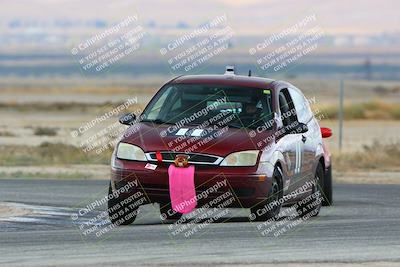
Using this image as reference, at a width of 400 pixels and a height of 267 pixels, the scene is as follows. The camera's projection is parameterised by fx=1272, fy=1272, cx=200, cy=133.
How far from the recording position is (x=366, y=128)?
50.6 m

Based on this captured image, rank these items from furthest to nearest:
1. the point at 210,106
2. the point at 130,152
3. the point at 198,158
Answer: the point at 210,106, the point at 130,152, the point at 198,158

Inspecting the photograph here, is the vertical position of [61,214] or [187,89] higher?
[187,89]

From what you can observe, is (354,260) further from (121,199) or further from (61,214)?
(61,214)

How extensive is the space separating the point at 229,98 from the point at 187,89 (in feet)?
1.78

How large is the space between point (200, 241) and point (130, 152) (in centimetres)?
205

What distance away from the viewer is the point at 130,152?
14.4 m

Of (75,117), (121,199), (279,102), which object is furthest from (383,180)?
(75,117)

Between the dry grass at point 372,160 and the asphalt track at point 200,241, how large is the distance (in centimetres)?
1141

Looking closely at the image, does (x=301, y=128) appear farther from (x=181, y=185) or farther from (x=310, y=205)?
(x=181, y=185)

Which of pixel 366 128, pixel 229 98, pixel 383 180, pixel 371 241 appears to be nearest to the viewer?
pixel 371 241

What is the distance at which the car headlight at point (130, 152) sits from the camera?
14.3m

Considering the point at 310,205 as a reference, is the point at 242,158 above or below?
above

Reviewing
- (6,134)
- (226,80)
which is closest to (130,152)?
(226,80)

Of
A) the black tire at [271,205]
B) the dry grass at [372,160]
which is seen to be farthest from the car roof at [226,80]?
the dry grass at [372,160]
